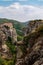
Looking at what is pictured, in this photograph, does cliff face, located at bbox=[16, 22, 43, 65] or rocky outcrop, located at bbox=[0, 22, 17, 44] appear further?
rocky outcrop, located at bbox=[0, 22, 17, 44]

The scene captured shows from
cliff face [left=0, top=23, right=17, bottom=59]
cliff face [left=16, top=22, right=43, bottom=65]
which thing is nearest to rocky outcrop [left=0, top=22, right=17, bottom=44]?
cliff face [left=0, top=23, right=17, bottom=59]

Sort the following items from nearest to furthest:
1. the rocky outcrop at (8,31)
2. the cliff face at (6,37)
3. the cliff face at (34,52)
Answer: the cliff face at (34,52) → the cliff face at (6,37) → the rocky outcrop at (8,31)

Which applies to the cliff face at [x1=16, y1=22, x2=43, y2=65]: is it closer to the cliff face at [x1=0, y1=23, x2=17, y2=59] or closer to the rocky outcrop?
the cliff face at [x1=0, y1=23, x2=17, y2=59]

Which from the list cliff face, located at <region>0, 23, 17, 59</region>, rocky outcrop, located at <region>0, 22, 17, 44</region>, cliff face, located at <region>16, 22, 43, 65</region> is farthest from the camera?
rocky outcrop, located at <region>0, 22, 17, 44</region>

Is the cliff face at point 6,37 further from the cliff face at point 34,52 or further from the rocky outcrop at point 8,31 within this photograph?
the cliff face at point 34,52

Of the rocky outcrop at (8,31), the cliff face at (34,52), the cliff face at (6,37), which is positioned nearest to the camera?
the cliff face at (34,52)

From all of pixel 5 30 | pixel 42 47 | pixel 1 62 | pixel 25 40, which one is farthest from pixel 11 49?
pixel 42 47

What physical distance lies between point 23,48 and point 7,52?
3183 inches

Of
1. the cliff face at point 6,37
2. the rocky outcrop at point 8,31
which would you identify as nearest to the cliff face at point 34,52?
the cliff face at point 6,37

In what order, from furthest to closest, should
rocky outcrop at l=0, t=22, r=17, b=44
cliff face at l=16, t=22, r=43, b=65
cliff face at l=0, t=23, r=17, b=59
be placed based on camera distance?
rocky outcrop at l=0, t=22, r=17, b=44
cliff face at l=0, t=23, r=17, b=59
cliff face at l=16, t=22, r=43, b=65

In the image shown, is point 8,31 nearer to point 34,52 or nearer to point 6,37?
point 6,37

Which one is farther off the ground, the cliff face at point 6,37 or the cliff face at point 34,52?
the cliff face at point 34,52

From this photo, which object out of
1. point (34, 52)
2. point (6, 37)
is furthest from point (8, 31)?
point (34, 52)

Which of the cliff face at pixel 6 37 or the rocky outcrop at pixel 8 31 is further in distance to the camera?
the rocky outcrop at pixel 8 31
